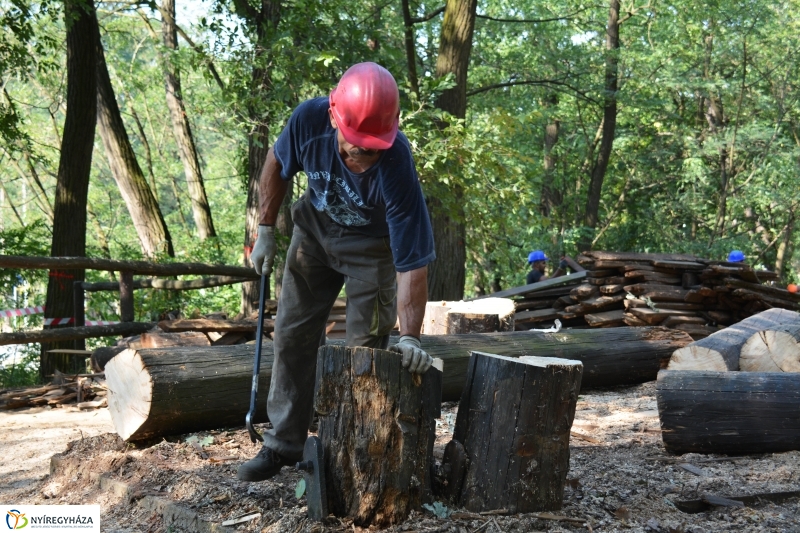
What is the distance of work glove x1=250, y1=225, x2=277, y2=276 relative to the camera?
13.1ft

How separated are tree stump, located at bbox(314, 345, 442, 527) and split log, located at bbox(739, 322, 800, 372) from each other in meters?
4.59

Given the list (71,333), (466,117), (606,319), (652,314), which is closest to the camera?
(71,333)

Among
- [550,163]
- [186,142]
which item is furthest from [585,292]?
[550,163]

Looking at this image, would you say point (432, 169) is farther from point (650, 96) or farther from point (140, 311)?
point (650, 96)

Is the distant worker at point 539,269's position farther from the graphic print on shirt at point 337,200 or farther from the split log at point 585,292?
the graphic print on shirt at point 337,200

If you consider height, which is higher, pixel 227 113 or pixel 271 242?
pixel 227 113

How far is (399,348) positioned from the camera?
3275 millimetres

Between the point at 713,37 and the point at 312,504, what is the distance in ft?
60.8

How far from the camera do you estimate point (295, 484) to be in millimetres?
3861

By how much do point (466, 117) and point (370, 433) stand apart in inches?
697

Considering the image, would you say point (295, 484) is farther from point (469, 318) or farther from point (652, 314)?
point (652, 314)

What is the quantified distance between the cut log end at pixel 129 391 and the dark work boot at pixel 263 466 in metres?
1.03

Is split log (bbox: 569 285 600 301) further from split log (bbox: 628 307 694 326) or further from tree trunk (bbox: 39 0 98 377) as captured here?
tree trunk (bbox: 39 0 98 377)

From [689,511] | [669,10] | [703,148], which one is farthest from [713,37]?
[689,511]
